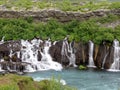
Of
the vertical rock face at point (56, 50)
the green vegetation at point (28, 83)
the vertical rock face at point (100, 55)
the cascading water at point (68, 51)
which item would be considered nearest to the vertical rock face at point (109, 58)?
the vertical rock face at point (100, 55)

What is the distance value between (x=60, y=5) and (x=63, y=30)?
227 inches

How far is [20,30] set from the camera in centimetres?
5512

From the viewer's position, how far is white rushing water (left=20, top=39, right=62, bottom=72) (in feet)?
170

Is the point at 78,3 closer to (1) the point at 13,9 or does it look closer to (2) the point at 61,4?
(2) the point at 61,4

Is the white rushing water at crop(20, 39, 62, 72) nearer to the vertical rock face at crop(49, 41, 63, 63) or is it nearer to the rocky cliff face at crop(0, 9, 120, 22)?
the vertical rock face at crop(49, 41, 63, 63)

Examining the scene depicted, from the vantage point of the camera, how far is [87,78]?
47875mm

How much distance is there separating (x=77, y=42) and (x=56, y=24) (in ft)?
12.6

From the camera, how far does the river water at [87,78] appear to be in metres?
45.5

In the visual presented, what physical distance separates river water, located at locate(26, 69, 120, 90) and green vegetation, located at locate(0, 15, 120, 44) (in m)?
4.39

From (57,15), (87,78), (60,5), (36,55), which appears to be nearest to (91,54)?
(87,78)

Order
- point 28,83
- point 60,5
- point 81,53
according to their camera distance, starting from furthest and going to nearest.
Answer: point 60,5 < point 81,53 < point 28,83

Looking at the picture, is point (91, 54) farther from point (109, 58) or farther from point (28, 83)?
point (28, 83)

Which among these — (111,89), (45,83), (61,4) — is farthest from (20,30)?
(45,83)

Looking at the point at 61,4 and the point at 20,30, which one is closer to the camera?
the point at 20,30
